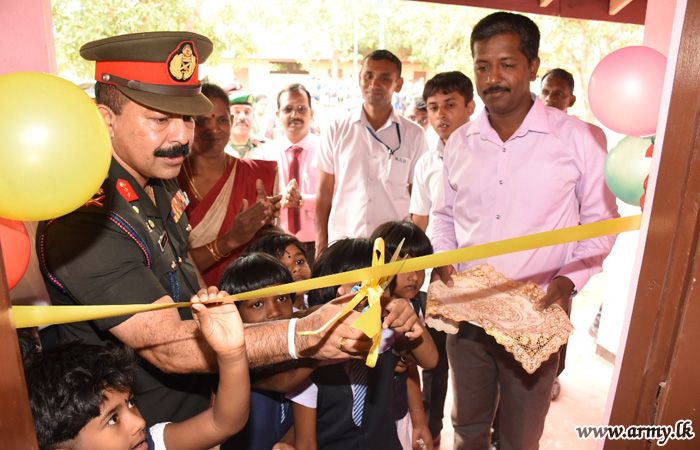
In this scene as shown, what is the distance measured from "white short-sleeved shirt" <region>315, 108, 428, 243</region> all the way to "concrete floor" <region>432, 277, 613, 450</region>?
4.57 feet

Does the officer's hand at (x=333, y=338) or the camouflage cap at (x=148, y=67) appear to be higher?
the camouflage cap at (x=148, y=67)

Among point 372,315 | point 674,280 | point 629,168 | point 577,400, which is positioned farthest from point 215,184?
point 577,400

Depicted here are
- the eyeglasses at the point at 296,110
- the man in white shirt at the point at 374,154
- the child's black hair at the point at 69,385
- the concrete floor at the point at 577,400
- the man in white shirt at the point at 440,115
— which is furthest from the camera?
the eyeglasses at the point at 296,110

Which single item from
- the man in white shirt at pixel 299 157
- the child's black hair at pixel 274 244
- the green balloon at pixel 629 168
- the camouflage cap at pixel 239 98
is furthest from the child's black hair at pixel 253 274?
the camouflage cap at pixel 239 98

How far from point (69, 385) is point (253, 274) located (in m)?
0.83

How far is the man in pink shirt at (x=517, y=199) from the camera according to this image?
198 centimetres

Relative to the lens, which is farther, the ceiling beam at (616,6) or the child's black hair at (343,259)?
the ceiling beam at (616,6)

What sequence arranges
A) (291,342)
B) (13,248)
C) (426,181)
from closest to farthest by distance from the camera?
(13,248), (291,342), (426,181)

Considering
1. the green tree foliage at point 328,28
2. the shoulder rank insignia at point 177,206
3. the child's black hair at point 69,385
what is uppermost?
the green tree foliage at point 328,28

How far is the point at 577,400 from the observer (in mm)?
3320

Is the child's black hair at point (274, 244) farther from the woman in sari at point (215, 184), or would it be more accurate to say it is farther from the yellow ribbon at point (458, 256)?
the yellow ribbon at point (458, 256)

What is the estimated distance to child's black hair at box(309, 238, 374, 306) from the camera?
1945 millimetres

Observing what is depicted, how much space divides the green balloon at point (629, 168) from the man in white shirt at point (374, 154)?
1.84 m

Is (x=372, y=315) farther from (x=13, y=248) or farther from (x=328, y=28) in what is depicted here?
(x=328, y=28)
